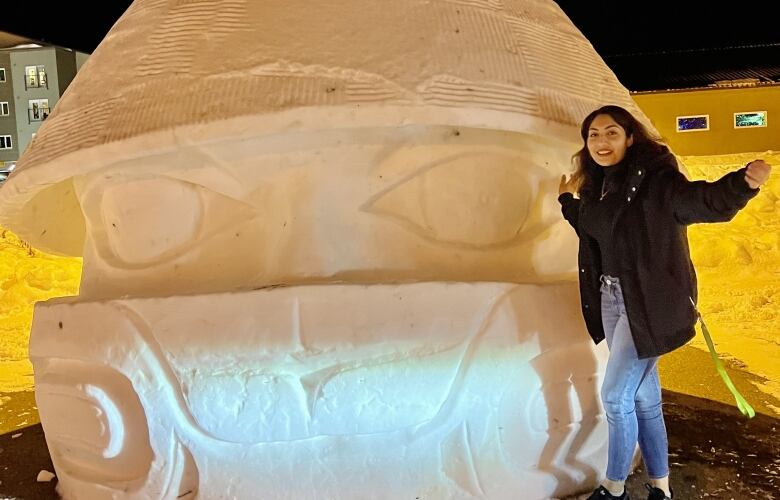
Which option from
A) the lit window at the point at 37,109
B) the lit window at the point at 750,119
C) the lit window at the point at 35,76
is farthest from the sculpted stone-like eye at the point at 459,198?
the lit window at the point at 37,109

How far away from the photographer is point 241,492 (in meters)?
1.95

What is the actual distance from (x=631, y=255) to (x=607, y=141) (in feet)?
1.05

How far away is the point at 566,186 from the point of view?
6.66 ft

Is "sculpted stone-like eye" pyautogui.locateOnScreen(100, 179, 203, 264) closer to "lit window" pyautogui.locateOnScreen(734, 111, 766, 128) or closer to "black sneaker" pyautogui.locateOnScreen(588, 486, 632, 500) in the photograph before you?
"black sneaker" pyautogui.locateOnScreen(588, 486, 632, 500)

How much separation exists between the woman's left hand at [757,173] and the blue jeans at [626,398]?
1.44ft

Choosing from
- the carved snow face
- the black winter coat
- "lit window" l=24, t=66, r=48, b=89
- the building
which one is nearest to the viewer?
the black winter coat

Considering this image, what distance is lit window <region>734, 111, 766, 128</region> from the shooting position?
31.8 feet

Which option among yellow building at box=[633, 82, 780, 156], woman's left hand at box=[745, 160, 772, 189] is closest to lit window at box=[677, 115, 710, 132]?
yellow building at box=[633, 82, 780, 156]

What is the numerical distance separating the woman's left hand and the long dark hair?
0.31 m

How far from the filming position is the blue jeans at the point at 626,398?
1.86 meters

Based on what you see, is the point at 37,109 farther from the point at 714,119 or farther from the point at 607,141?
the point at 607,141

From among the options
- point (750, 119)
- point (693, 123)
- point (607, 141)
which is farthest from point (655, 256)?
point (750, 119)

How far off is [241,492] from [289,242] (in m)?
0.74

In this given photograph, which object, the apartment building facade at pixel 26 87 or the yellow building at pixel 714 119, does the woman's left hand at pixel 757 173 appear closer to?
the yellow building at pixel 714 119
